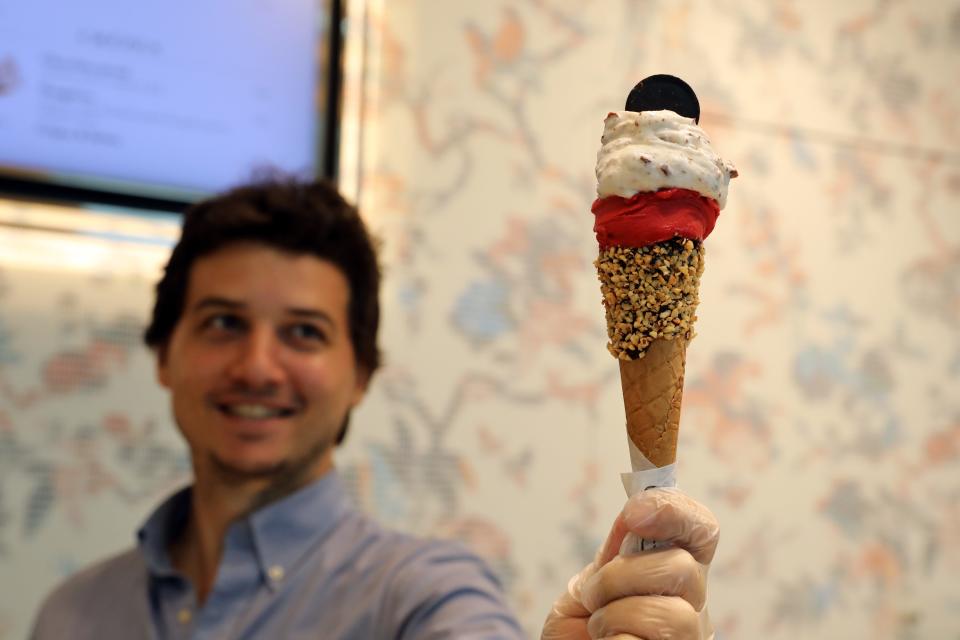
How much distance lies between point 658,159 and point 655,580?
0.27 meters

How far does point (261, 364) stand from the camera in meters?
1.46

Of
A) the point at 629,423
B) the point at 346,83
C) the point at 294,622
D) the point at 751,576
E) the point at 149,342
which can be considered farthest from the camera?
the point at 751,576

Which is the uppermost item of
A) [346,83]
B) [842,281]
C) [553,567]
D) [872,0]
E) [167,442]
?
[872,0]

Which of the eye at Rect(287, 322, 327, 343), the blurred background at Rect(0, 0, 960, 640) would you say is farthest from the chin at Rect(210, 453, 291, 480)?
the blurred background at Rect(0, 0, 960, 640)

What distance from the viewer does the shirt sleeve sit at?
1.26 metres

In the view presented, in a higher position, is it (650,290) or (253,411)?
(253,411)

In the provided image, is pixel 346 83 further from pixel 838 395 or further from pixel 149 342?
pixel 838 395

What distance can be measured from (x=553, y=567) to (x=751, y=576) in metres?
0.42

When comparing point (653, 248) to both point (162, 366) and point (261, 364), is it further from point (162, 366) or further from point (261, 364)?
point (162, 366)

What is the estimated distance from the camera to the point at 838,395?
2.21 meters

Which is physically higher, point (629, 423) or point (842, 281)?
point (842, 281)

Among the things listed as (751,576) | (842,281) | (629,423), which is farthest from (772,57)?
(629,423)

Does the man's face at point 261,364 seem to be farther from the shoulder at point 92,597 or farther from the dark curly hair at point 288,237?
the shoulder at point 92,597

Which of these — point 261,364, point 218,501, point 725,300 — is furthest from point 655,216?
point 725,300
